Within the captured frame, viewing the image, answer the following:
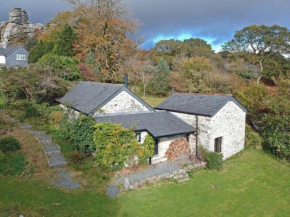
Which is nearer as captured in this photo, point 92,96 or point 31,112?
point 92,96

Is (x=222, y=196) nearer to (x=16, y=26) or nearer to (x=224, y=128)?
(x=224, y=128)

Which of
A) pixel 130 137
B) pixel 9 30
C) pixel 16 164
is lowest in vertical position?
pixel 16 164

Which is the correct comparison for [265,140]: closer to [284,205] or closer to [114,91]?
[284,205]

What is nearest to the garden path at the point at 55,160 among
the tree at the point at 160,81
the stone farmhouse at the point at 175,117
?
the stone farmhouse at the point at 175,117

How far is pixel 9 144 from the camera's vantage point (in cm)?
1511

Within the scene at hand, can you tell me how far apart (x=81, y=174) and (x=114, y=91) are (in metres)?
6.95

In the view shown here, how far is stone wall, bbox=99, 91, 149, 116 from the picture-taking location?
17.3 m

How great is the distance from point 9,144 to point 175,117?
1285 centimetres

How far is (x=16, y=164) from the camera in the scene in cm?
1368

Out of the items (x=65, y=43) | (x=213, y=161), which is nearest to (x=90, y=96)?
(x=213, y=161)

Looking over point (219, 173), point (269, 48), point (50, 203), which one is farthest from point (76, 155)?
point (269, 48)

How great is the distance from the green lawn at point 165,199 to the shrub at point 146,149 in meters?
2.65

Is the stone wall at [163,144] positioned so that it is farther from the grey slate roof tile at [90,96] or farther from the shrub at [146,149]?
the grey slate roof tile at [90,96]

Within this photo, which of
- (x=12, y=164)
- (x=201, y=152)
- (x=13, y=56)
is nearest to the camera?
(x=12, y=164)
